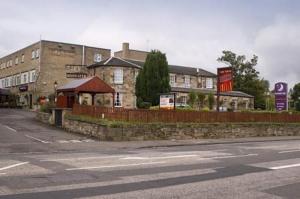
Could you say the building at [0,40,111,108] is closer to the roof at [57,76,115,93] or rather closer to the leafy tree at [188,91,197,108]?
the leafy tree at [188,91,197,108]

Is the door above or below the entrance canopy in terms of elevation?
below

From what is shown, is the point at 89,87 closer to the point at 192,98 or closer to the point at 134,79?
the point at 134,79

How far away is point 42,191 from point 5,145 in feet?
43.3

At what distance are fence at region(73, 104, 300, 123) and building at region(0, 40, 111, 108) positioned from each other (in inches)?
1038

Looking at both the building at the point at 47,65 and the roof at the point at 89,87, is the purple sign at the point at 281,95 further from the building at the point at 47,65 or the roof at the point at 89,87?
the building at the point at 47,65

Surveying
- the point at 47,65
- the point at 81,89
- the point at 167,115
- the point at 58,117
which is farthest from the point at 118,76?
the point at 167,115

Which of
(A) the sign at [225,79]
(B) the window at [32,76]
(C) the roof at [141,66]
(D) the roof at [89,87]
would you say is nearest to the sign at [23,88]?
(B) the window at [32,76]

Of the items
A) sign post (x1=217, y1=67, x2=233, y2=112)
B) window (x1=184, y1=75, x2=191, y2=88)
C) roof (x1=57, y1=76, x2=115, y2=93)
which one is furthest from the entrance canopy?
window (x1=184, y1=75, x2=191, y2=88)

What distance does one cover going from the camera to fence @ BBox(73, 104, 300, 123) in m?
28.5

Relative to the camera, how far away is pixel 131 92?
57.4m

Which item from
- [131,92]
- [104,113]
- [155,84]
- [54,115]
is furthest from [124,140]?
[131,92]

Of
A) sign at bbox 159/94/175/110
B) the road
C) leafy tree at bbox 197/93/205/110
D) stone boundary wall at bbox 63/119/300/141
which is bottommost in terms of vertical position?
the road

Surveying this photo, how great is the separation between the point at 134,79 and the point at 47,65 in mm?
13286

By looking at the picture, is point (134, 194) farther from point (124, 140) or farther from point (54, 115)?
point (54, 115)
